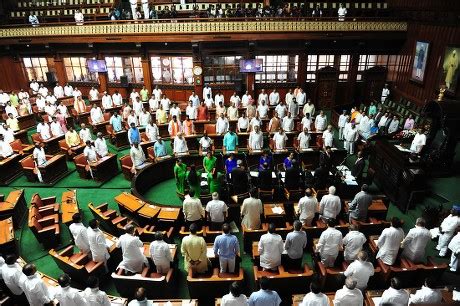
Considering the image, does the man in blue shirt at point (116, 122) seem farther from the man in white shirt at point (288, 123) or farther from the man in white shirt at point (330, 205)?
the man in white shirt at point (330, 205)

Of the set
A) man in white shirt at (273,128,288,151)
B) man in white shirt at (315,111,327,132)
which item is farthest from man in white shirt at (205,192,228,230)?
man in white shirt at (315,111,327,132)

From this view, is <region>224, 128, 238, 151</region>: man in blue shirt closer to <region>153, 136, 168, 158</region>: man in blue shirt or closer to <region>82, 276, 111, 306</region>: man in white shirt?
<region>153, 136, 168, 158</region>: man in blue shirt

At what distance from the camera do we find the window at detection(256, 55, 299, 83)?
57.4ft

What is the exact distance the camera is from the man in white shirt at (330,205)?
23.5ft

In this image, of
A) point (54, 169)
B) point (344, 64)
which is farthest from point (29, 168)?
point (344, 64)

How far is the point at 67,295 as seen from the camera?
16.3ft

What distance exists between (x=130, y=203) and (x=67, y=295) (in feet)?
10.9

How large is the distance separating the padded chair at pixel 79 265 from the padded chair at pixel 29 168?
→ 5526mm

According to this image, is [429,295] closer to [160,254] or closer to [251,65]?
[160,254]

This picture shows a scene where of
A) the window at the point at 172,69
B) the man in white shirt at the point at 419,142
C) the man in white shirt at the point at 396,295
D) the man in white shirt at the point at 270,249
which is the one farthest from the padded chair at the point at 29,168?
the man in white shirt at the point at 419,142

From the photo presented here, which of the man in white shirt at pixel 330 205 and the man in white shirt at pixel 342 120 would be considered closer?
the man in white shirt at pixel 330 205

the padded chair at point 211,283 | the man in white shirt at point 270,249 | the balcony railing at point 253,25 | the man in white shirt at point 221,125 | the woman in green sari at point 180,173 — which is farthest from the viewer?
the balcony railing at point 253,25

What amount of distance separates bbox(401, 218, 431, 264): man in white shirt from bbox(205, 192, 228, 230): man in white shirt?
364 centimetres

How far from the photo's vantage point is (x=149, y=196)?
1018 cm
